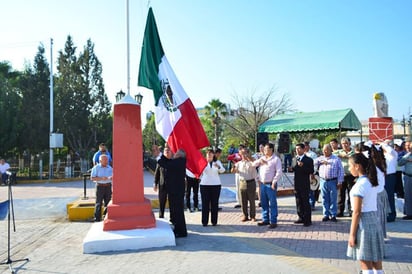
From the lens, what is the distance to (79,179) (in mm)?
23625

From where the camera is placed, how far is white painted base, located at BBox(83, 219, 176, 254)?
20.0 feet

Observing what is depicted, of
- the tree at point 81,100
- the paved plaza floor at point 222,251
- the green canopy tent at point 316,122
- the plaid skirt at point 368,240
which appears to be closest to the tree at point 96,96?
the tree at point 81,100

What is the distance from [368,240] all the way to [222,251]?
2626 mm

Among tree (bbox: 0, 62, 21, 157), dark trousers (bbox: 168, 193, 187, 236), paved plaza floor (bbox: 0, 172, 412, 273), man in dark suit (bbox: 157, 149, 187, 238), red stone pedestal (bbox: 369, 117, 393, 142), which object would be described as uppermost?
tree (bbox: 0, 62, 21, 157)

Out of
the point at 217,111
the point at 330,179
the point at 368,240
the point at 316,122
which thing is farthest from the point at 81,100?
the point at 368,240

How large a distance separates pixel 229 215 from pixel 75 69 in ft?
79.8

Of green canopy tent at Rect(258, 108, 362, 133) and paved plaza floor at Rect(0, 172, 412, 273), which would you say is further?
green canopy tent at Rect(258, 108, 362, 133)

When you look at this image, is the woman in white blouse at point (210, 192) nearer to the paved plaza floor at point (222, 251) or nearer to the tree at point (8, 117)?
the paved plaza floor at point (222, 251)

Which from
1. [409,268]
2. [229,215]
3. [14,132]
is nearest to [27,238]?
[229,215]

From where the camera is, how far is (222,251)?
6.02 m

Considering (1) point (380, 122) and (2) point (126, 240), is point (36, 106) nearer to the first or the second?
(1) point (380, 122)

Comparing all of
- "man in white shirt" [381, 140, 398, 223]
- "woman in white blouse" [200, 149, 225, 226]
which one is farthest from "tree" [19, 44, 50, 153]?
"man in white shirt" [381, 140, 398, 223]

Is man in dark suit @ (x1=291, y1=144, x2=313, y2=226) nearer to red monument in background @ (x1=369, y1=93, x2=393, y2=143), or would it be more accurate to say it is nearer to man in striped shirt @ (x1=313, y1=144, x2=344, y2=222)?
man in striped shirt @ (x1=313, y1=144, x2=344, y2=222)

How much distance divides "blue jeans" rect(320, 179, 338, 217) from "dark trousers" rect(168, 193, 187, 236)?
3348 mm
